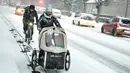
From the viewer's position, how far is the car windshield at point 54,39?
9.47m

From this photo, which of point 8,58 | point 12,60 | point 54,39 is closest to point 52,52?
point 54,39

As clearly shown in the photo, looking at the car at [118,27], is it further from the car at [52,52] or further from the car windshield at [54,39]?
the car windshield at [54,39]

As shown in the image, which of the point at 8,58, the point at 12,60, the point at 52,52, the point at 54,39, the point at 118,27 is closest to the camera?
the point at 52,52

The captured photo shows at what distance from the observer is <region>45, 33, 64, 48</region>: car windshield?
9.47 m

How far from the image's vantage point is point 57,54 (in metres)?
9.24

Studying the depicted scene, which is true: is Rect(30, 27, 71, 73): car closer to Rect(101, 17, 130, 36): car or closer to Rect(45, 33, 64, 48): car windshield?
Rect(45, 33, 64, 48): car windshield

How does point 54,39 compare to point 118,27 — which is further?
point 118,27

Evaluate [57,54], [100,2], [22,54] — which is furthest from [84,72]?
[100,2]

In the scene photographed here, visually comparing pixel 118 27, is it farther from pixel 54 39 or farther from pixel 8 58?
pixel 54 39

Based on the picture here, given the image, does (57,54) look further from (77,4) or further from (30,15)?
(77,4)

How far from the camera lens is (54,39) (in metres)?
9.55

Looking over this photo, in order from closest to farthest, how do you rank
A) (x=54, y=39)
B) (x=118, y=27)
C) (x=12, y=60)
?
(x=54, y=39) < (x=12, y=60) < (x=118, y=27)

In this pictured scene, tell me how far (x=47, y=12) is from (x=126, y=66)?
364 cm

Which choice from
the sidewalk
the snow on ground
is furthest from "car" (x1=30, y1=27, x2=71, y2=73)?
the sidewalk
